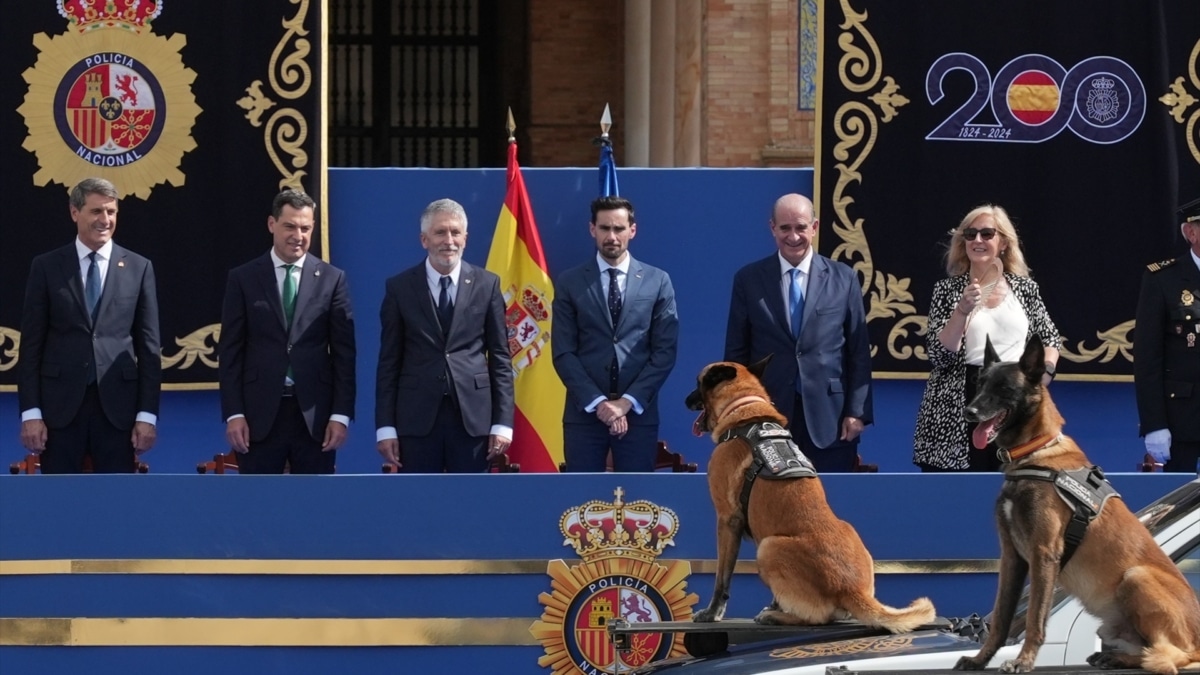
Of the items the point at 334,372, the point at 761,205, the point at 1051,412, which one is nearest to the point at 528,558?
the point at 334,372

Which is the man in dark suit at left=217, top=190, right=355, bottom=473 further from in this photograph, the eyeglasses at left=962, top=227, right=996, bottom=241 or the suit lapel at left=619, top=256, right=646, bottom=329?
the eyeglasses at left=962, top=227, right=996, bottom=241

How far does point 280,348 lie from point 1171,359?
163 inches

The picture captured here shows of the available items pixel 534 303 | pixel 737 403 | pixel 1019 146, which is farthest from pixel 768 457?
pixel 1019 146

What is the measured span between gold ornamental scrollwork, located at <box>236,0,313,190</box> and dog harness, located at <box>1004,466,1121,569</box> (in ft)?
19.1

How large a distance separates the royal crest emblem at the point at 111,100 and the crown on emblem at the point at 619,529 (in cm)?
396

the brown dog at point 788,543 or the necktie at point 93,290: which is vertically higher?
the necktie at point 93,290

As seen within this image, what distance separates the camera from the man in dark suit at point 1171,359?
823 centimetres

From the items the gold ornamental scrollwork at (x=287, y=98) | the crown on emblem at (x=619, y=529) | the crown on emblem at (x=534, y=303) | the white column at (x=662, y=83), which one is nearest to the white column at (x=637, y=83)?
the white column at (x=662, y=83)

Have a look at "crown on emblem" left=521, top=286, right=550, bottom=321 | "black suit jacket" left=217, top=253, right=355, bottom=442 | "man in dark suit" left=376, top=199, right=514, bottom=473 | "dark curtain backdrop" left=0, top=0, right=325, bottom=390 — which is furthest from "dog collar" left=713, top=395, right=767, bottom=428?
"dark curtain backdrop" left=0, top=0, right=325, bottom=390

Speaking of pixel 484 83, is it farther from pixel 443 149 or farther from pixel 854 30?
pixel 854 30

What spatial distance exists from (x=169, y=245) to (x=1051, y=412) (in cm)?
601

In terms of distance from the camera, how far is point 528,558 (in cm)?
697

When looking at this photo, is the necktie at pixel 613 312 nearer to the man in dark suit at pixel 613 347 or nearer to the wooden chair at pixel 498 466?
the man in dark suit at pixel 613 347

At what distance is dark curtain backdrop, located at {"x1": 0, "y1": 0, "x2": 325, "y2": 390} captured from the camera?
9.73 m
